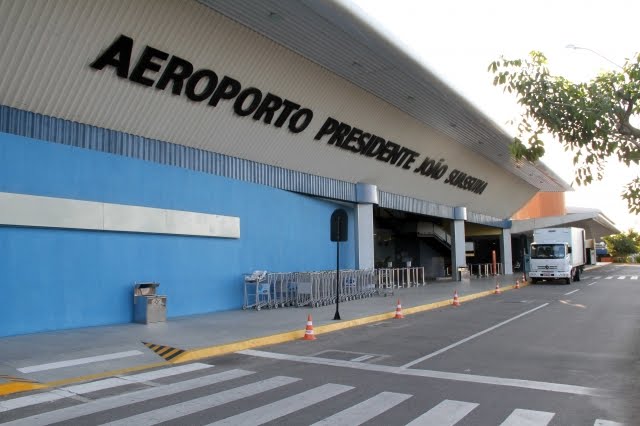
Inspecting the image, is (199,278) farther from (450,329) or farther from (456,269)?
(456,269)

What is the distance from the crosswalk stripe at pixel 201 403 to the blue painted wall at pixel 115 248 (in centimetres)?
726

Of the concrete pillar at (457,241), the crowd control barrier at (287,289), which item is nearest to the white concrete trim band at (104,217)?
the crowd control barrier at (287,289)

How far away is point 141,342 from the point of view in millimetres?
11008

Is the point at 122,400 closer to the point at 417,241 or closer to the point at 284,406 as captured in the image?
the point at 284,406

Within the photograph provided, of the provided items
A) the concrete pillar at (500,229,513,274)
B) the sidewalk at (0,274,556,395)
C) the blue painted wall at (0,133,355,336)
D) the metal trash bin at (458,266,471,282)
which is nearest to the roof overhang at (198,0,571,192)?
the blue painted wall at (0,133,355,336)

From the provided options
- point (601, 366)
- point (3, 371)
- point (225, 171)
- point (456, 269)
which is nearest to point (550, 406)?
point (601, 366)

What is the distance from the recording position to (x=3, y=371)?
8.32m

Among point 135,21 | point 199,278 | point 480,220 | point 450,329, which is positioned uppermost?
point 135,21

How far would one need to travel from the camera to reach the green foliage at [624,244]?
A: 292 ft

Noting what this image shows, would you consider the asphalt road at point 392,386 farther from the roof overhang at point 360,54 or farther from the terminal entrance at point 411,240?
the terminal entrance at point 411,240

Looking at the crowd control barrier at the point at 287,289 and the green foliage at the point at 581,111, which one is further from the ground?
the green foliage at the point at 581,111

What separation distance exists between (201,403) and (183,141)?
36.7 ft

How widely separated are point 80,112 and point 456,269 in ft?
92.6

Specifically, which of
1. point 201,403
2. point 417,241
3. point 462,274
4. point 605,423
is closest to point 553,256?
point 462,274
